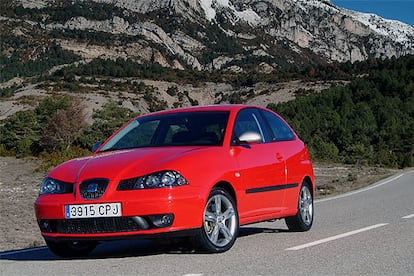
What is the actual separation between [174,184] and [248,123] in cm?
196

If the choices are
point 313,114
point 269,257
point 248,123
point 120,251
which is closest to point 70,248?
point 120,251

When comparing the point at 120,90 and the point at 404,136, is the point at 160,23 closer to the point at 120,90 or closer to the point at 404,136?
the point at 120,90

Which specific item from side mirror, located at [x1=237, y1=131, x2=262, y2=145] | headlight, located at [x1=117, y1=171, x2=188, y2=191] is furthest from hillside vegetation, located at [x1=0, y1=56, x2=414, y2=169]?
headlight, located at [x1=117, y1=171, x2=188, y2=191]

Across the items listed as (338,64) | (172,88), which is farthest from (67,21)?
(338,64)

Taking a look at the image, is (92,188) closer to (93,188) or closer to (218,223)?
(93,188)

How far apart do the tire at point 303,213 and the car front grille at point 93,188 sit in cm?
319

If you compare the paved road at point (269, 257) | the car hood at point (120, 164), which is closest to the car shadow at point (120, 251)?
the paved road at point (269, 257)

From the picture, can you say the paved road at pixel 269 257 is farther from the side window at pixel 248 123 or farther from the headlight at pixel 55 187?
the side window at pixel 248 123

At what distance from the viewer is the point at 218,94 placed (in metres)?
136

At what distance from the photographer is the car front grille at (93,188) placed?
6.59 metres

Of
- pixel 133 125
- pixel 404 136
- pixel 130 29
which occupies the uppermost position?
pixel 130 29

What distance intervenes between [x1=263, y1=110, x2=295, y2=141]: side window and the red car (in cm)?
20

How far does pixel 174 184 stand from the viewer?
6.61 metres

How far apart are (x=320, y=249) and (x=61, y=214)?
8.48ft
